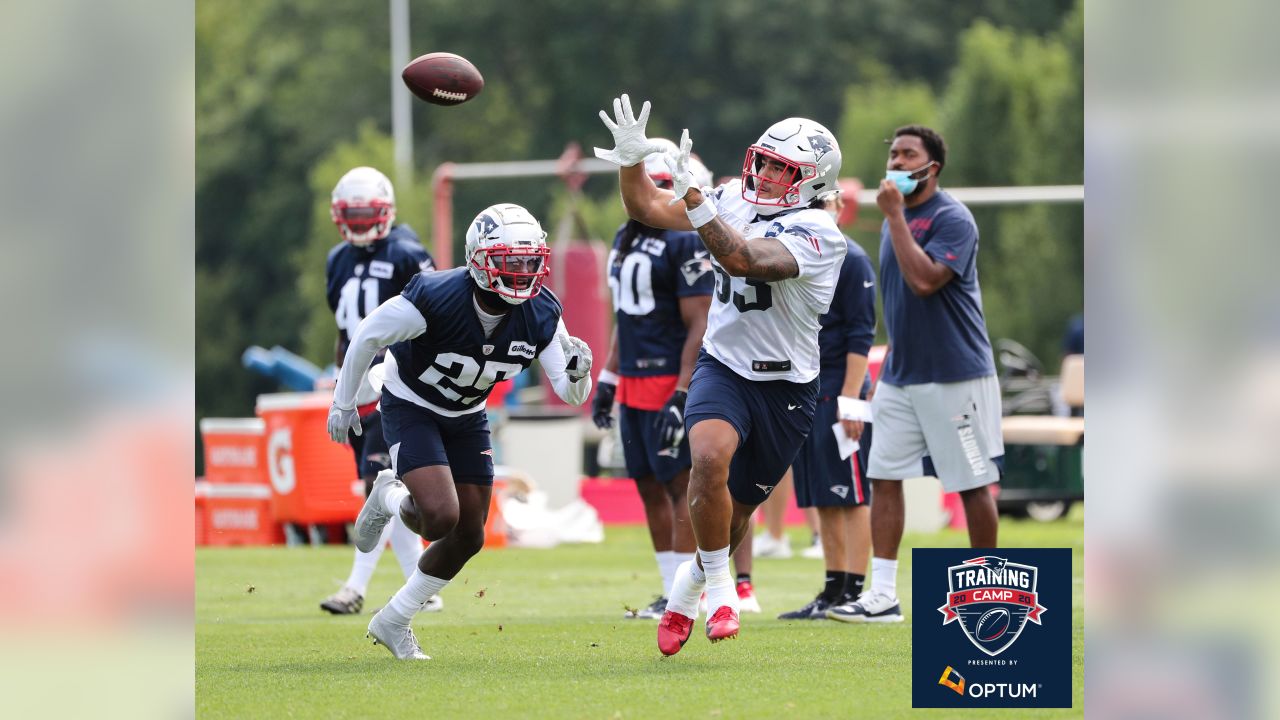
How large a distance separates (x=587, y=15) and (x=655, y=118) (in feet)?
11.4

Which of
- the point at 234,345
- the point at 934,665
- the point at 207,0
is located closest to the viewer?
the point at 934,665

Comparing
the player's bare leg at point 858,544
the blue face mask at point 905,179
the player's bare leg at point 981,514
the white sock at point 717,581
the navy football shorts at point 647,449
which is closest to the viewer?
the white sock at point 717,581

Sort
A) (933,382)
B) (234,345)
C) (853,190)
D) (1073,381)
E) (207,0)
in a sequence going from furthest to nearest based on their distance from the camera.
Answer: (207,0), (234,345), (1073,381), (853,190), (933,382)

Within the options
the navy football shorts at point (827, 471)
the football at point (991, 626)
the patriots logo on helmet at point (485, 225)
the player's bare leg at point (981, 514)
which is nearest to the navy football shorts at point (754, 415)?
the patriots logo on helmet at point (485, 225)

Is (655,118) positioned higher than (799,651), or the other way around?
(655,118)

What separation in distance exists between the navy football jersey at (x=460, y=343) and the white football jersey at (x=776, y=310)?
0.66m

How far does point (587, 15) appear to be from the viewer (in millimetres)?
46656

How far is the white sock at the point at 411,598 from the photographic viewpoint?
7.14 metres

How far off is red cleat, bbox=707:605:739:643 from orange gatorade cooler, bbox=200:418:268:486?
9.13 meters

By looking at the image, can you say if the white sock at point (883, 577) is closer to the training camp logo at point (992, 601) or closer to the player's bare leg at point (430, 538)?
the player's bare leg at point (430, 538)

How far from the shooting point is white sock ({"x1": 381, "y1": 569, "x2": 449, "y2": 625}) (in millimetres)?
7145

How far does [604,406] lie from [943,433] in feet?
5.49
